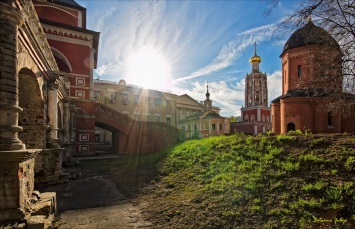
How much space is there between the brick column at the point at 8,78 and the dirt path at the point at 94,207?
282 cm

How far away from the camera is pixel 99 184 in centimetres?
1071

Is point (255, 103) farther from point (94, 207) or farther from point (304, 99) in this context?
point (94, 207)

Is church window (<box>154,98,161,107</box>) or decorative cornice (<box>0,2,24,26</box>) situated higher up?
church window (<box>154,98,161,107</box>)

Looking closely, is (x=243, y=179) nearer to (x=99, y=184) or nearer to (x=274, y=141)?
(x=274, y=141)

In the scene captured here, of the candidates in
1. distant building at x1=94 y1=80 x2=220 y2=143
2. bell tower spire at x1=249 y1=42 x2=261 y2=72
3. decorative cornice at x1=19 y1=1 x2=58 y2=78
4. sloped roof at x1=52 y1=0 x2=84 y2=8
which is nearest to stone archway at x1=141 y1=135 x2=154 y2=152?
distant building at x1=94 y1=80 x2=220 y2=143

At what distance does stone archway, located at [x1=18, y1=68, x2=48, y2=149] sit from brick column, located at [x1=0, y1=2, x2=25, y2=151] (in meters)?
3.47

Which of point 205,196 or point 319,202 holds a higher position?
point 319,202

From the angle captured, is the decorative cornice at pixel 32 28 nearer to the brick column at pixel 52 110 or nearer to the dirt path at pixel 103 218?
the brick column at pixel 52 110

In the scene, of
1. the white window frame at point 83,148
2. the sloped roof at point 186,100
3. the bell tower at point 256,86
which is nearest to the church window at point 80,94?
the white window frame at point 83,148

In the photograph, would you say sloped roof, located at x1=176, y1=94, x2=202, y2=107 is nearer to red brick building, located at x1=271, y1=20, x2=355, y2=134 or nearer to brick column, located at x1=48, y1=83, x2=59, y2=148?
red brick building, located at x1=271, y1=20, x2=355, y2=134

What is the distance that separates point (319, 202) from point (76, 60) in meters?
21.5

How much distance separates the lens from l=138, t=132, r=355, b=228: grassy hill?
5.42 m

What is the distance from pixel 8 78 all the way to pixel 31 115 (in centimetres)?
430

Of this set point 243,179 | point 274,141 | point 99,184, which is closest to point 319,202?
point 243,179
